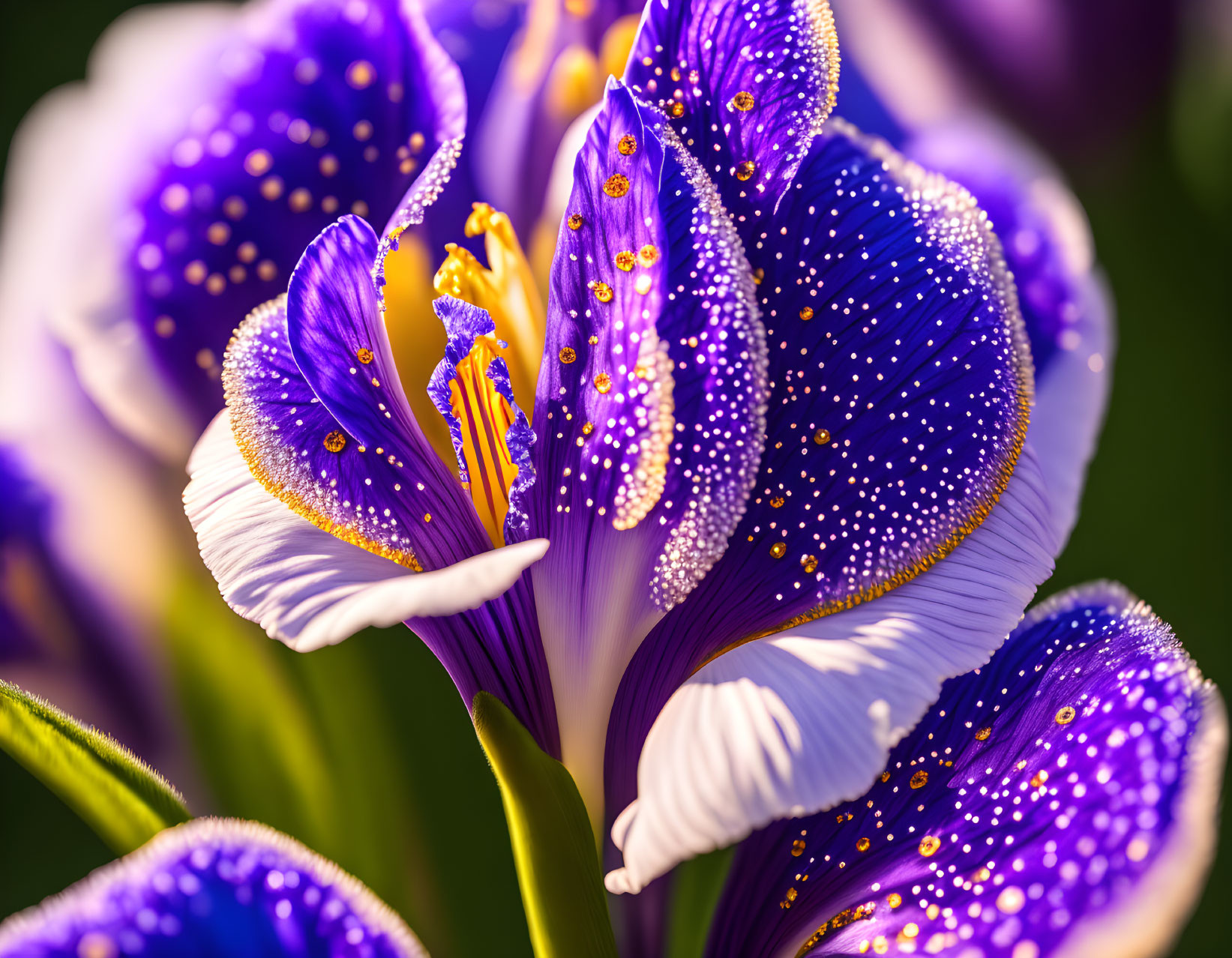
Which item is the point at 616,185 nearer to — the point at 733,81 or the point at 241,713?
the point at 733,81

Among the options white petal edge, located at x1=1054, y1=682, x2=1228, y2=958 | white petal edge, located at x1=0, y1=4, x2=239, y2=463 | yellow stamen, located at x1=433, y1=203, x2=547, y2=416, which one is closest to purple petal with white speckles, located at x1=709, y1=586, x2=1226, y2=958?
white petal edge, located at x1=1054, y1=682, x2=1228, y2=958

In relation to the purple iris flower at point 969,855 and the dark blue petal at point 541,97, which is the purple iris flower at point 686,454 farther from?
the dark blue petal at point 541,97

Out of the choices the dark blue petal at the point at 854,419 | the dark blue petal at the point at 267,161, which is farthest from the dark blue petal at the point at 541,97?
the dark blue petal at the point at 854,419

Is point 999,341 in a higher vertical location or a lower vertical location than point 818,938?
higher

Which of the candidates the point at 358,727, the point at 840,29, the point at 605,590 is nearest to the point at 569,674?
the point at 605,590

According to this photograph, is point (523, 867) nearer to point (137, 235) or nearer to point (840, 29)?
point (137, 235)
